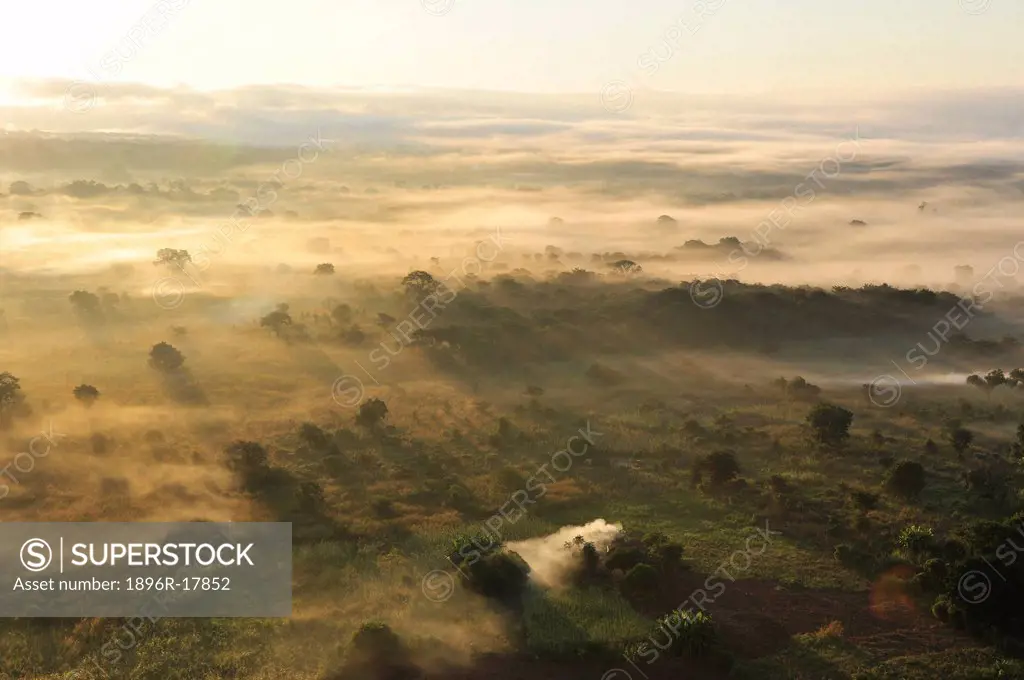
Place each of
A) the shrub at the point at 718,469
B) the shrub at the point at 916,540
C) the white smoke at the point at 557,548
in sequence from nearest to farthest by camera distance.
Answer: the white smoke at the point at 557,548, the shrub at the point at 916,540, the shrub at the point at 718,469

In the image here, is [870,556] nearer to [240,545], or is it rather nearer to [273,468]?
[240,545]

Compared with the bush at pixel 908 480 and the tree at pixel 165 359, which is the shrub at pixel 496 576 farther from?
the tree at pixel 165 359

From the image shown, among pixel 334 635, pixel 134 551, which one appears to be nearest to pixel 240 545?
pixel 134 551

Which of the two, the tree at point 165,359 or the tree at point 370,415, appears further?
the tree at point 165,359

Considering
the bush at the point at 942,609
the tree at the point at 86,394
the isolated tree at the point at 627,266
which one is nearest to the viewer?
the bush at the point at 942,609

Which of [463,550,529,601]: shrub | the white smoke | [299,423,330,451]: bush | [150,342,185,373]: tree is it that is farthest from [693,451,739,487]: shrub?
[150,342,185,373]: tree

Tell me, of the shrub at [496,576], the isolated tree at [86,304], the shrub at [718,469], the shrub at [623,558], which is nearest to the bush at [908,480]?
the shrub at [718,469]
